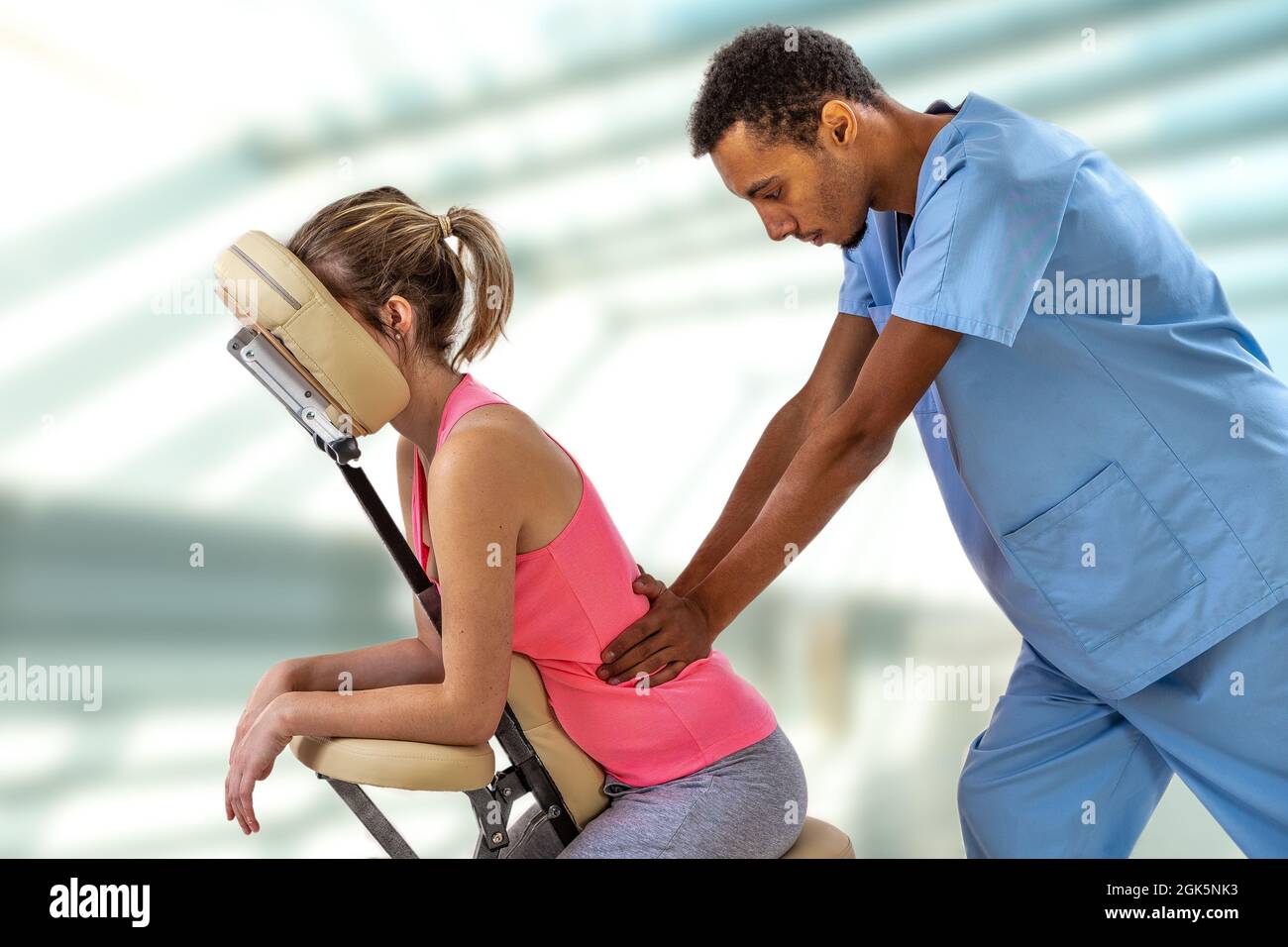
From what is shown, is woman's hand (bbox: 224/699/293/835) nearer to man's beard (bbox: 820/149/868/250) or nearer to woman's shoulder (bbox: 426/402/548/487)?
woman's shoulder (bbox: 426/402/548/487)

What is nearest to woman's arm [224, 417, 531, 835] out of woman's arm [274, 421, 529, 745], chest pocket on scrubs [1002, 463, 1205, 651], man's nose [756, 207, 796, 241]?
woman's arm [274, 421, 529, 745]

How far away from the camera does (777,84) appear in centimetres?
133

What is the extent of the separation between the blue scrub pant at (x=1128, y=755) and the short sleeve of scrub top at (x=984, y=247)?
487 mm

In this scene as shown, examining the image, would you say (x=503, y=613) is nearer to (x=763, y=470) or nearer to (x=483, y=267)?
(x=483, y=267)

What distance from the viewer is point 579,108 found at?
3291 mm

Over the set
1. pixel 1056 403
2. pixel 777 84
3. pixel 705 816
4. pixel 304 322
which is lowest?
pixel 705 816

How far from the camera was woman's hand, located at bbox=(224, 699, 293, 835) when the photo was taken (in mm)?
1253

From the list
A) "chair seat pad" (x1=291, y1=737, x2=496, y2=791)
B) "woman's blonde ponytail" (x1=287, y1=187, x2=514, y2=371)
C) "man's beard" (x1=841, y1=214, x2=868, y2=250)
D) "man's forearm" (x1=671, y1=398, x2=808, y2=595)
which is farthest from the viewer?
"man's forearm" (x1=671, y1=398, x2=808, y2=595)

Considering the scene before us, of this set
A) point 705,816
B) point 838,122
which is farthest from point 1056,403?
point 705,816

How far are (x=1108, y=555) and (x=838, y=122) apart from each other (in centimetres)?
59

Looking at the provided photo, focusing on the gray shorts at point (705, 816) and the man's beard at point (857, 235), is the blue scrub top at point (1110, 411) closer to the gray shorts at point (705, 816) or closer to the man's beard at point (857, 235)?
the man's beard at point (857, 235)

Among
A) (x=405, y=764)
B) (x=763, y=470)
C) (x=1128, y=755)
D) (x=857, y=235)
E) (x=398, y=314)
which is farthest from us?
(x=763, y=470)

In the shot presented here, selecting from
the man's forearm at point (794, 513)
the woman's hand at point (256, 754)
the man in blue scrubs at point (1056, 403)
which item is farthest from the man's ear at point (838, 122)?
the woman's hand at point (256, 754)
